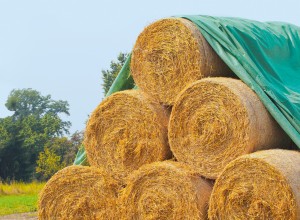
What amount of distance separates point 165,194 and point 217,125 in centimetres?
86

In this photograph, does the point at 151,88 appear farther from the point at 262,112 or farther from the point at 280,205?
the point at 280,205

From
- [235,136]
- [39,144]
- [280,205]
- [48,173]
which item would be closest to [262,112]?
[235,136]

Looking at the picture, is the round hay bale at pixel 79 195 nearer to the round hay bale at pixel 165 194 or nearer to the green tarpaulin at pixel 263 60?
the round hay bale at pixel 165 194

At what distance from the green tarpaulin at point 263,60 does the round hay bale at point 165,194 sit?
3.44 ft

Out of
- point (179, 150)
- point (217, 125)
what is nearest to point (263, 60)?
point (217, 125)

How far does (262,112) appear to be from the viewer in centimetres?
630

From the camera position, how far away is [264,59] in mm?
7254

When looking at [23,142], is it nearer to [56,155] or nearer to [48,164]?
[56,155]

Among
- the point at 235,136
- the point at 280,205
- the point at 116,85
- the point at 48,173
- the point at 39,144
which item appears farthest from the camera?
the point at 39,144

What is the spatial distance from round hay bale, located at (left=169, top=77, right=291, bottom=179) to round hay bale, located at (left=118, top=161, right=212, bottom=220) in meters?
0.16

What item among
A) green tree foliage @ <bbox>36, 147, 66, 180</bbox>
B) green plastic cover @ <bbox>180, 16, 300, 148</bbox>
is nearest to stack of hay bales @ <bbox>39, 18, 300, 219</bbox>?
green plastic cover @ <bbox>180, 16, 300, 148</bbox>

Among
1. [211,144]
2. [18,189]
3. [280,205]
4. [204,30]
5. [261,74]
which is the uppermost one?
[204,30]

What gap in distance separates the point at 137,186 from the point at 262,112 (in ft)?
4.82

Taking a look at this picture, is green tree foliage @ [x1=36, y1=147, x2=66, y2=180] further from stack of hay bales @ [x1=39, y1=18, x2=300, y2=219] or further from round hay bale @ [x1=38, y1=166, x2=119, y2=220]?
stack of hay bales @ [x1=39, y1=18, x2=300, y2=219]
